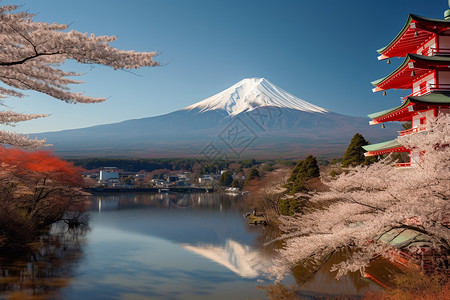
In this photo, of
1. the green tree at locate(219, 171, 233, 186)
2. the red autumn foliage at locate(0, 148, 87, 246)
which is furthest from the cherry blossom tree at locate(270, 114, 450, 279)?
the green tree at locate(219, 171, 233, 186)

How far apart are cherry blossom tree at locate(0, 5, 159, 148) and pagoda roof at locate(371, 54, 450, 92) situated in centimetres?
606

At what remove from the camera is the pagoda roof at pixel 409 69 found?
8094 millimetres

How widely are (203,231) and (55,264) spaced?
27.5 ft

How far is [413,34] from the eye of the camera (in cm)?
886

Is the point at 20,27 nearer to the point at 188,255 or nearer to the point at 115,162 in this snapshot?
the point at 188,255

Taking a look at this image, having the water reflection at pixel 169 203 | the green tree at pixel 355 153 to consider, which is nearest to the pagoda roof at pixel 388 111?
the green tree at pixel 355 153

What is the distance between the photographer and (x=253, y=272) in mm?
10805

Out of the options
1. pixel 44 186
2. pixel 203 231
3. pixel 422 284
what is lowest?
pixel 203 231

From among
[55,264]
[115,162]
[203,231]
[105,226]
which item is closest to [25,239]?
[55,264]

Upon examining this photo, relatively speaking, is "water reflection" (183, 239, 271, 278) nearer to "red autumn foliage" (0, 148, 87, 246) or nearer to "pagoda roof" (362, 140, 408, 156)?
"pagoda roof" (362, 140, 408, 156)

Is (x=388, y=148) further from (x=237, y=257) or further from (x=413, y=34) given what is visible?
(x=237, y=257)

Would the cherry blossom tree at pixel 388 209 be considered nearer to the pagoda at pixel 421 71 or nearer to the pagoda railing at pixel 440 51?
the pagoda at pixel 421 71

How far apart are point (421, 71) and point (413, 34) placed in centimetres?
93

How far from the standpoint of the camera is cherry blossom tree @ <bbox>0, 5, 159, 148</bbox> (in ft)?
16.0
